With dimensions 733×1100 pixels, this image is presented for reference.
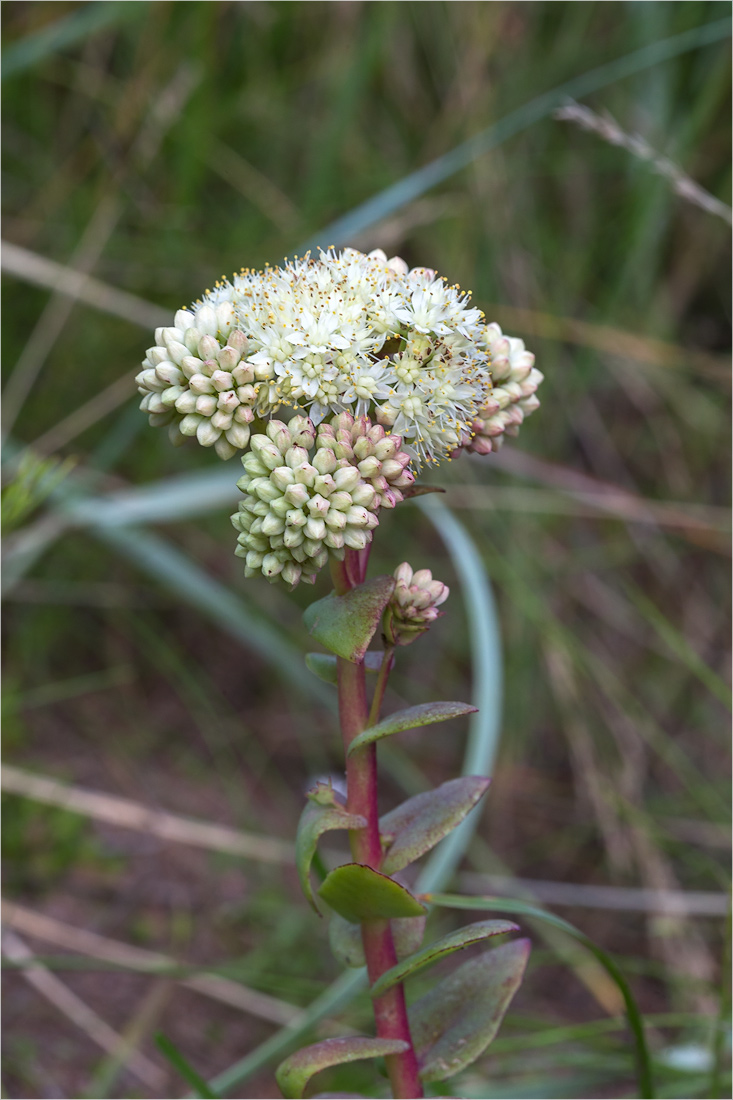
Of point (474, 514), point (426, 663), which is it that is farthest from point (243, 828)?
point (474, 514)

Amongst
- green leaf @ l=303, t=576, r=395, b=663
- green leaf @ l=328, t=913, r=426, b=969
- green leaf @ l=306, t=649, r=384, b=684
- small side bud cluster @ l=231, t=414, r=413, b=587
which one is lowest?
green leaf @ l=328, t=913, r=426, b=969

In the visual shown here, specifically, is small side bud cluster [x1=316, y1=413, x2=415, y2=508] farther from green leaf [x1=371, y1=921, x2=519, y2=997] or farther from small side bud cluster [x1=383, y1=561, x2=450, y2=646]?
green leaf [x1=371, y1=921, x2=519, y2=997]

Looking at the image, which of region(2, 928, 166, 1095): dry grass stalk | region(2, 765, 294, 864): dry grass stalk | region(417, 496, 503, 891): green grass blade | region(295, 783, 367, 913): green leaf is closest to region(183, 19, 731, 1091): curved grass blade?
region(417, 496, 503, 891): green grass blade

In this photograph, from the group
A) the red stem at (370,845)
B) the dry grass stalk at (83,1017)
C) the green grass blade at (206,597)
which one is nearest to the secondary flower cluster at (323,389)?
the red stem at (370,845)

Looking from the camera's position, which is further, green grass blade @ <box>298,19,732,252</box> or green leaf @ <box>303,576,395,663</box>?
green grass blade @ <box>298,19,732,252</box>

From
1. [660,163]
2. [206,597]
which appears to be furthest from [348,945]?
[660,163]
